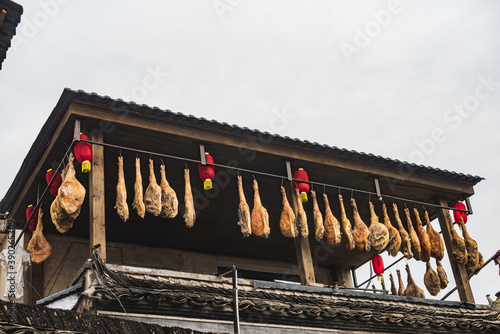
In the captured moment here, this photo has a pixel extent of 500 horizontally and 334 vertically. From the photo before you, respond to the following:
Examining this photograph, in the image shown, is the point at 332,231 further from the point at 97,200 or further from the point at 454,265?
the point at 97,200

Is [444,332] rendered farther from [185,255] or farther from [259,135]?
[185,255]

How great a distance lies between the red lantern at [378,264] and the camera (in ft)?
55.4

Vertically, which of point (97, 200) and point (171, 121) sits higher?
point (171, 121)

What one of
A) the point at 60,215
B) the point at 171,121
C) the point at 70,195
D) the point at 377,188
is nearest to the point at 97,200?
the point at 70,195

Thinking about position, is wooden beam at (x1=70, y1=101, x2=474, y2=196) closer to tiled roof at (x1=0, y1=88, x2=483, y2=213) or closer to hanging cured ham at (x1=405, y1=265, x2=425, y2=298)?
tiled roof at (x1=0, y1=88, x2=483, y2=213)

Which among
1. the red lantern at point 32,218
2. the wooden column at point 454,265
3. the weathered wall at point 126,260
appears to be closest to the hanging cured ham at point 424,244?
the wooden column at point 454,265

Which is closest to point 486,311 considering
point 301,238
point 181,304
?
point 301,238

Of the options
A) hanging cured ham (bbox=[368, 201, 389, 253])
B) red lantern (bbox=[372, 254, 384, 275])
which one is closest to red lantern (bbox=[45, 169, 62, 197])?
Result: hanging cured ham (bbox=[368, 201, 389, 253])

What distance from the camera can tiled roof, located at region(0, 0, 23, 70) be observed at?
8234 millimetres

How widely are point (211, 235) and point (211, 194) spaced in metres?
2.00

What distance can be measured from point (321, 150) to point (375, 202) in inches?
106

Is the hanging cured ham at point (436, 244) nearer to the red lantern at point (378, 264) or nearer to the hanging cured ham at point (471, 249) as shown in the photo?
the hanging cured ham at point (471, 249)

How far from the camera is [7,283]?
13.6 m

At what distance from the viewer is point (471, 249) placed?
14.9m
